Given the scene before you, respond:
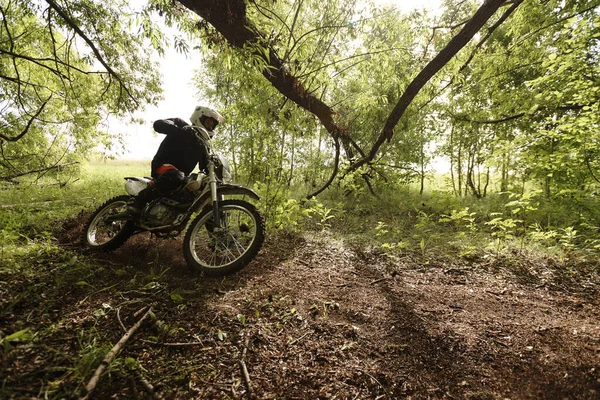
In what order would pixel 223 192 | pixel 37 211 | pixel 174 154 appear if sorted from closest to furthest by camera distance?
pixel 223 192 < pixel 174 154 < pixel 37 211

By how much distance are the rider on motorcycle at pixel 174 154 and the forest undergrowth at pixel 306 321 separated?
788 millimetres

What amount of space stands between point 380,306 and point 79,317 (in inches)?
103

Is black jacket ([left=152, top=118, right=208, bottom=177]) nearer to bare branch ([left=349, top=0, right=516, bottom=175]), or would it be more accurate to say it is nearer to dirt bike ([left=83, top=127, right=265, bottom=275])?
dirt bike ([left=83, top=127, right=265, bottom=275])

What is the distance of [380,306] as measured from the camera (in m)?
2.58

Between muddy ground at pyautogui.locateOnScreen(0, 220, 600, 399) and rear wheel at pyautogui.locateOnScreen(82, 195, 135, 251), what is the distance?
18 cm

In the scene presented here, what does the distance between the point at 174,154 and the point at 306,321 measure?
2922 mm

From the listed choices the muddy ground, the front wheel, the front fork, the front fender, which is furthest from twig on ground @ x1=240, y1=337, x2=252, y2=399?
the front fender

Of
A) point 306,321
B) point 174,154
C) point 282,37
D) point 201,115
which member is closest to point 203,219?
point 174,154

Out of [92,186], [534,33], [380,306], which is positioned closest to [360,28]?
[534,33]

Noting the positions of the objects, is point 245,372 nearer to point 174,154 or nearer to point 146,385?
point 146,385

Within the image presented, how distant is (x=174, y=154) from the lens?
3.68 m

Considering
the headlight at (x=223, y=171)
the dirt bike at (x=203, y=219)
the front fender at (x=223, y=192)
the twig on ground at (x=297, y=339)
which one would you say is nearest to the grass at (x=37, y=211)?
the dirt bike at (x=203, y=219)

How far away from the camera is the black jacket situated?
11.5 ft

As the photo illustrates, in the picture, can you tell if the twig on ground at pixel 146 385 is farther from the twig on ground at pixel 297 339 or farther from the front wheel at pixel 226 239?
the front wheel at pixel 226 239
